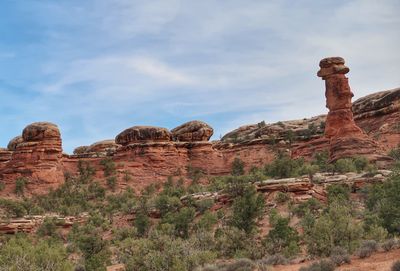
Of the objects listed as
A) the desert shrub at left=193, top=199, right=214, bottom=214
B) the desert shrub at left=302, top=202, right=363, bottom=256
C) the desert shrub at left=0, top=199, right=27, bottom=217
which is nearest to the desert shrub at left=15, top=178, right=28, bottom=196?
the desert shrub at left=0, top=199, right=27, bottom=217

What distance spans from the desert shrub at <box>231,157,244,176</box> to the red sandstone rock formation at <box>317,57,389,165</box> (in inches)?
372

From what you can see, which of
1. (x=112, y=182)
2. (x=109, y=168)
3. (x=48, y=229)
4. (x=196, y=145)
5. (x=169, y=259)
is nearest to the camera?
(x=169, y=259)

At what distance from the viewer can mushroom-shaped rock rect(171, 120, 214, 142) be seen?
55.7 meters

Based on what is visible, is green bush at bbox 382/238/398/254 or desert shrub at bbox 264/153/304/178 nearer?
green bush at bbox 382/238/398/254

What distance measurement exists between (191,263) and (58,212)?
28.1 m

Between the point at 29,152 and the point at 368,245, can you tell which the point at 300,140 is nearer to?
the point at 29,152

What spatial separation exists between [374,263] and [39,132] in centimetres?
4410

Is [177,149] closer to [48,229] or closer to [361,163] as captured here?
[48,229]

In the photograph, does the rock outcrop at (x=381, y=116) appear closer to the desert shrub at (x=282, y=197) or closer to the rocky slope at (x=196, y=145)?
the rocky slope at (x=196, y=145)

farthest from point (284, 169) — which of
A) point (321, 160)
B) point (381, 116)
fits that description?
point (381, 116)

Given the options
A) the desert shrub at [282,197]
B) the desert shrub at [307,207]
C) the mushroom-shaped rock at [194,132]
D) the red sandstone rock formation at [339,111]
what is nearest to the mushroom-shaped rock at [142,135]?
the mushroom-shaped rock at [194,132]

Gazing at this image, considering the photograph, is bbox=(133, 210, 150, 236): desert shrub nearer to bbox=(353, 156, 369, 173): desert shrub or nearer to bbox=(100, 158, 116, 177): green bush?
bbox=(353, 156, 369, 173): desert shrub

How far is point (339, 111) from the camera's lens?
1804 inches

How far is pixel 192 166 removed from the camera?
175 feet
